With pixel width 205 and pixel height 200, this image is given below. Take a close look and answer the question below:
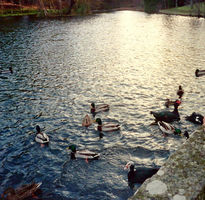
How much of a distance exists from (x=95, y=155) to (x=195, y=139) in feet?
26.2

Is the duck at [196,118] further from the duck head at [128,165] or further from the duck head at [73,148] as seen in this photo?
the duck head at [73,148]

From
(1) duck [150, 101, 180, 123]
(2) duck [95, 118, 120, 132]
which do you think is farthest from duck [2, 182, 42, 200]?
(1) duck [150, 101, 180, 123]

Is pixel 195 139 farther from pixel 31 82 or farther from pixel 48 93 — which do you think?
pixel 31 82

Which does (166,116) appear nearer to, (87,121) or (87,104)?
(87,121)

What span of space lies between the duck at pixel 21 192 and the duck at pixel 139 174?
13.9 ft

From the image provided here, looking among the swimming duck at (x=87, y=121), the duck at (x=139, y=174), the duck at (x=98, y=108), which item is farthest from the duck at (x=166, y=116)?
the duck at (x=139, y=174)

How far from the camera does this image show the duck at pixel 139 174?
35.2 ft

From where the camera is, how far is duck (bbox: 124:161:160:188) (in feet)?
35.2

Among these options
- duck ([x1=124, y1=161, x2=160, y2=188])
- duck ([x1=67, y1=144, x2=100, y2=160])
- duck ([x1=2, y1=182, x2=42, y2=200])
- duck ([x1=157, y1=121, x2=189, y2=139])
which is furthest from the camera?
duck ([x1=157, y1=121, x2=189, y2=139])

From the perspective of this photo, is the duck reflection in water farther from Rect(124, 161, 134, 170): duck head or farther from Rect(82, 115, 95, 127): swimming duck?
Rect(82, 115, 95, 127): swimming duck

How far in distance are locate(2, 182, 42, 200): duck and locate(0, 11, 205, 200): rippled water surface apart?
0.54m

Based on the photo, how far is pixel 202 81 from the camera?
23.8 m

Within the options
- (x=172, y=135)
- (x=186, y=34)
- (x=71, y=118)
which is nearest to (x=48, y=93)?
(x=71, y=118)

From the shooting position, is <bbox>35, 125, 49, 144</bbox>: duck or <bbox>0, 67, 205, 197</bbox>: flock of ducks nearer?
<bbox>0, 67, 205, 197</bbox>: flock of ducks
